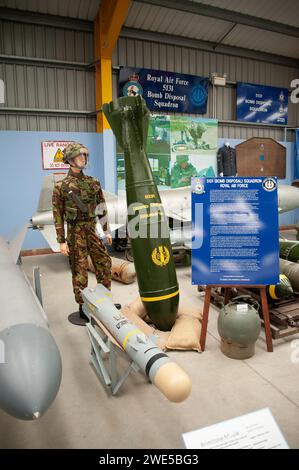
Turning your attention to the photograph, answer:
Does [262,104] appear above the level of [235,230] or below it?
above

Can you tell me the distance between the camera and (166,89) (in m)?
7.22

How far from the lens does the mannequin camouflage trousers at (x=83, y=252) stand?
3.25 meters

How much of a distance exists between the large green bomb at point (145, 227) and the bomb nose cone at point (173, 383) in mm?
1247

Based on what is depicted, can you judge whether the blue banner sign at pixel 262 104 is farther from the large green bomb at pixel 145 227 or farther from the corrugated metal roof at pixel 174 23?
the large green bomb at pixel 145 227

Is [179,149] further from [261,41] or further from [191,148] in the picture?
[261,41]

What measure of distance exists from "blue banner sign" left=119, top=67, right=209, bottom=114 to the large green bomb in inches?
167

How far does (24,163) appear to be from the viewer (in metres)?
6.18

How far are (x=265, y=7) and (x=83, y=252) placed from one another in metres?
6.73

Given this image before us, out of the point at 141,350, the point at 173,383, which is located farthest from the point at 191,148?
the point at 173,383

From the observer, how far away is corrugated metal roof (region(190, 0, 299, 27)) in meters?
6.49

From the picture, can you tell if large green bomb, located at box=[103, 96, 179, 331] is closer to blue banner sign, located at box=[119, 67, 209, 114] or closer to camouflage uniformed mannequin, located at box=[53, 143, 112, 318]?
camouflage uniformed mannequin, located at box=[53, 143, 112, 318]
